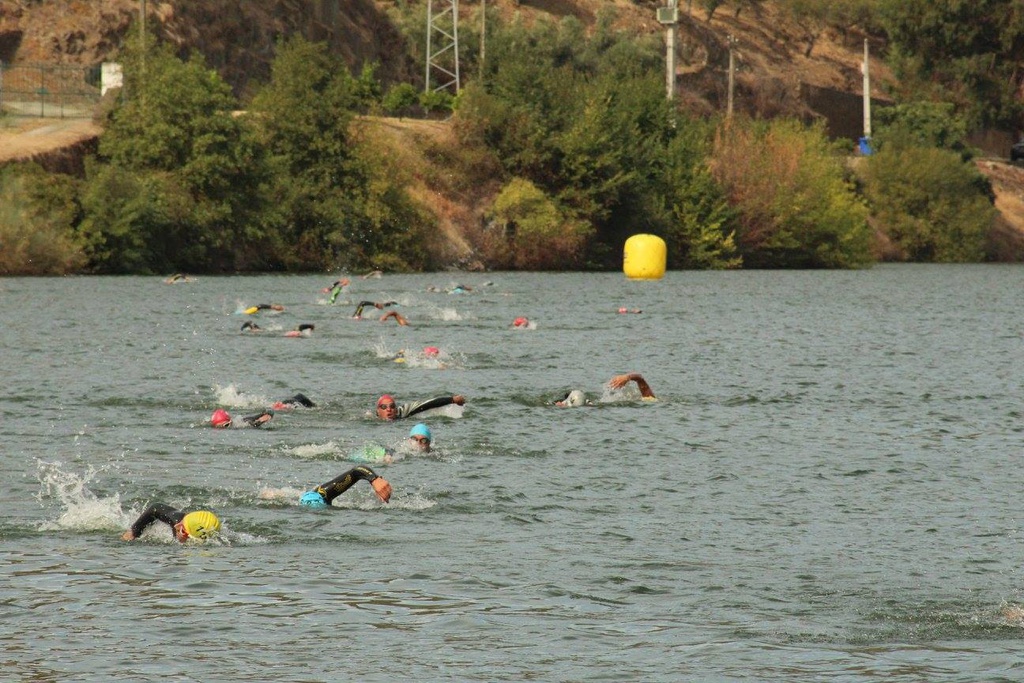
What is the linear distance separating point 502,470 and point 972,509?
18.8 feet

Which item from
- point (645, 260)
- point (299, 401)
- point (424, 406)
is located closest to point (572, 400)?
point (424, 406)

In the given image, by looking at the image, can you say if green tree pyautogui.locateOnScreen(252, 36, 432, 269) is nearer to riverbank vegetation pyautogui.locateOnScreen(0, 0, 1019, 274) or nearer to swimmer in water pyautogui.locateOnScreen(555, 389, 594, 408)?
riverbank vegetation pyautogui.locateOnScreen(0, 0, 1019, 274)

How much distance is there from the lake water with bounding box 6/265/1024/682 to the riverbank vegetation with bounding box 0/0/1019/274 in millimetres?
38358

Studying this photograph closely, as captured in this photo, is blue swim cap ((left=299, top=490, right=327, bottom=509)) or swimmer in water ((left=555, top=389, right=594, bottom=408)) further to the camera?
swimmer in water ((left=555, top=389, right=594, bottom=408))

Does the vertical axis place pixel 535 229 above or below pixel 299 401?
above

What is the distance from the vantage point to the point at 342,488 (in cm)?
1819

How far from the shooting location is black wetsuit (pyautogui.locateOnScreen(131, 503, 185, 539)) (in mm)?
16500

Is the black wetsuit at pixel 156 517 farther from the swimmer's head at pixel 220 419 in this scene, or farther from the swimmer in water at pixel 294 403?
the swimmer in water at pixel 294 403

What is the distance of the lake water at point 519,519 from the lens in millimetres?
12883

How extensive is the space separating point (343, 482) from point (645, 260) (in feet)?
204

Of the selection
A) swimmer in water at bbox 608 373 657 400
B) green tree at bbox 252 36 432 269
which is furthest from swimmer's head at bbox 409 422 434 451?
green tree at bbox 252 36 432 269

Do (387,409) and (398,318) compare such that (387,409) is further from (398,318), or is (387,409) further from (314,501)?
(398,318)

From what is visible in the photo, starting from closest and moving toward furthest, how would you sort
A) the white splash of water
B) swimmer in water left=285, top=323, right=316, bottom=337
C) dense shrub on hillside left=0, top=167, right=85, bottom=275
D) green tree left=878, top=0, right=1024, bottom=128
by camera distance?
the white splash of water
swimmer in water left=285, top=323, right=316, bottom=337
dense shrub on hillside left=0, top=167, right=85, bottom=275
green tree left=878, top=0, right=1024, bottom=128

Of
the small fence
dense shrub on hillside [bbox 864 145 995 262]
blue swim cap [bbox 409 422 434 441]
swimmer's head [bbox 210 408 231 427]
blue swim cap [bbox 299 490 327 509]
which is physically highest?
the small fence
